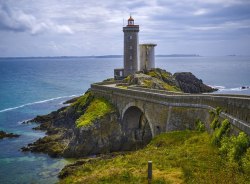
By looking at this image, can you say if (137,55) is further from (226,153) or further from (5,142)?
(226,153)

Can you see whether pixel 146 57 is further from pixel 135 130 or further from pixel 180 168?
pixel 180 168

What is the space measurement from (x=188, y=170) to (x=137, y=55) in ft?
137

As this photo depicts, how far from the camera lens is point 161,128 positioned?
3108 centimetres

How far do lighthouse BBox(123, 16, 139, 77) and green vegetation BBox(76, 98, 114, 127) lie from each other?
13846 millimetres

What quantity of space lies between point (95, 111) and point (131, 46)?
700 inches

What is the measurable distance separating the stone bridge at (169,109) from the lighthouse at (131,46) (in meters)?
12.0

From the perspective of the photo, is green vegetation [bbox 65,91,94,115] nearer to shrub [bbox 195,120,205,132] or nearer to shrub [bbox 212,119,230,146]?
shrub [bbox 195,120,205,132]

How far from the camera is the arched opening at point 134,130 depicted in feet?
129

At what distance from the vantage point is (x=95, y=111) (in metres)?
41.0

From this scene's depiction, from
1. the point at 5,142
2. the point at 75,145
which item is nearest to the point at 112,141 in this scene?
the point at 75,145

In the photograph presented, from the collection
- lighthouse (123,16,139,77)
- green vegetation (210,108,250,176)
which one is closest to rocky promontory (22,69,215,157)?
lighthouse (123,16,139,77)

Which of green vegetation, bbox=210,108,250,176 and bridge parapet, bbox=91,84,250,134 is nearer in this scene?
green vegetation, bbox=210,108,250,176

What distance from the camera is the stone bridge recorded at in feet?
63.1

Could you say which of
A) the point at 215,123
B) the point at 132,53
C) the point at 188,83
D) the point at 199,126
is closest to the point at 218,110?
the point at 215,123
